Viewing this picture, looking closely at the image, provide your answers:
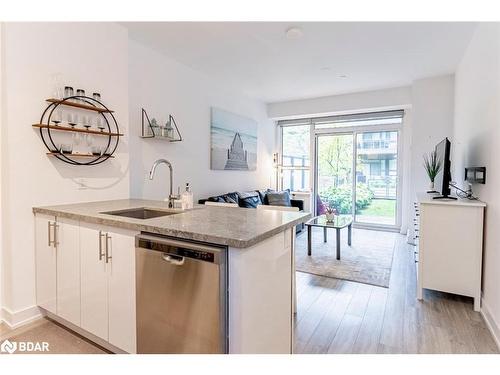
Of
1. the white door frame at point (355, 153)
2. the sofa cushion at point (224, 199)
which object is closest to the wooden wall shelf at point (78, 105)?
the sofa cushion at point (224, 199)

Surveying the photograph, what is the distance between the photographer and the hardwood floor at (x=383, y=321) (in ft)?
6.37

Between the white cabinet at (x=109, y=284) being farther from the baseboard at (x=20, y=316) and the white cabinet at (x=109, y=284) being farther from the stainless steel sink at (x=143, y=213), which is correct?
the baseboard at (x=20, y=316)

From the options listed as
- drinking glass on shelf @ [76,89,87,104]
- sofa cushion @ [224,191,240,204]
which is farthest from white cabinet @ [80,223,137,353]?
sofa cushion @ [224,191,240,204]

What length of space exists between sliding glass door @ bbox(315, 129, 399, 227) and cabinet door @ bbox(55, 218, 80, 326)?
17.3ft

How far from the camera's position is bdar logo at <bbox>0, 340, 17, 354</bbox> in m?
1.88

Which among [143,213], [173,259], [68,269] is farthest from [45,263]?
[173,259]

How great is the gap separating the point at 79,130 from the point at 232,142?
9.27 feet

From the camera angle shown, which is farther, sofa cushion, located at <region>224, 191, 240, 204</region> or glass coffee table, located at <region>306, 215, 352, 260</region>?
sofa cushion, located at <region>224, 191, 240, 204</region>

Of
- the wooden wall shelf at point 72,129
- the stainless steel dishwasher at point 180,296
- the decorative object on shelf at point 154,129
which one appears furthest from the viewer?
the decorative object on shelf at point 154,129

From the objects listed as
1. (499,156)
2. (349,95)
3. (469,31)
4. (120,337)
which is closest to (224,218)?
(120,337)

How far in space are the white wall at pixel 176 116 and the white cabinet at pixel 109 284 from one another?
1.49 m

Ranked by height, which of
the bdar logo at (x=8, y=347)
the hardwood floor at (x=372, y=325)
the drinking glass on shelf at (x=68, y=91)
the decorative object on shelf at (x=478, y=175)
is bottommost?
the bdar logo at (x=8, y=347)

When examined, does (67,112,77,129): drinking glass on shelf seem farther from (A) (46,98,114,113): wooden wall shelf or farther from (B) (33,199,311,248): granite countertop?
(B) (33,199,311,248): granite countertop

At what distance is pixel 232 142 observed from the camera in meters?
5.00
